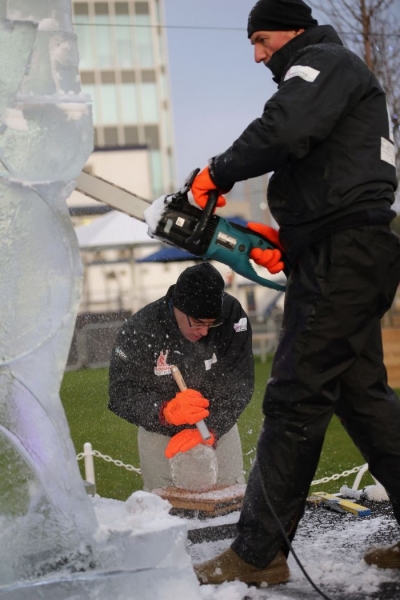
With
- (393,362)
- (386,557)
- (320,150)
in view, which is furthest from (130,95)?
(386,557)

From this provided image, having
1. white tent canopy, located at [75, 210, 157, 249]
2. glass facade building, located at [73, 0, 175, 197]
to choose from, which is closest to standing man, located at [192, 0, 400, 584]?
white tent canopy, located at [75, 210, 157, 249]

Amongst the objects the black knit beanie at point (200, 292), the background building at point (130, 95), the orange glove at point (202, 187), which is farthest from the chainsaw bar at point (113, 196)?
the background building at point (130, 95)

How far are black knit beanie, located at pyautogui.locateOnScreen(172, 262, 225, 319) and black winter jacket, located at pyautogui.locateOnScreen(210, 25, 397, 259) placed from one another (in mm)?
937

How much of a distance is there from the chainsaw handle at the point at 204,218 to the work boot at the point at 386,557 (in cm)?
102

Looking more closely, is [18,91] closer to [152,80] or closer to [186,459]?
[186,459]

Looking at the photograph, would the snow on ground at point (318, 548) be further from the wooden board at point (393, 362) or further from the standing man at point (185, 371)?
the wooden board at point (393, 362)

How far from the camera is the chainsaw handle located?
2.36 metres

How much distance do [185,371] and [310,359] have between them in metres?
1.26

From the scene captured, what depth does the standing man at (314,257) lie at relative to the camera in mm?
2197

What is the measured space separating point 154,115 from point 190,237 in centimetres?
3296

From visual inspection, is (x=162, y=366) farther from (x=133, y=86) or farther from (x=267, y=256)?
(x=133, y=86)

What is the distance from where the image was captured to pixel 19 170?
2016 millimetres

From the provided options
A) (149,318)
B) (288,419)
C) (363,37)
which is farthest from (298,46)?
(363,37)

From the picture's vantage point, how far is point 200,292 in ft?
10.7
